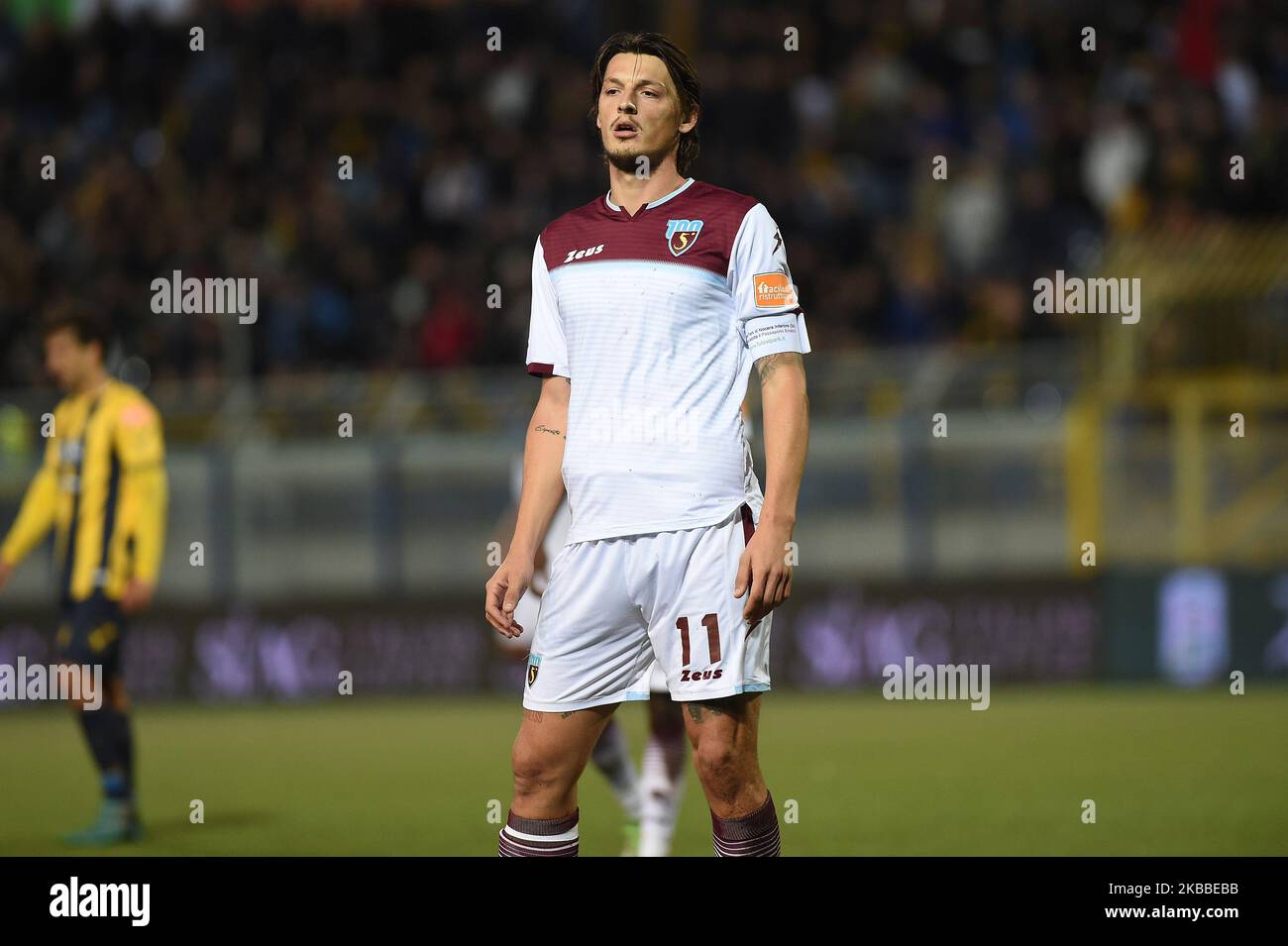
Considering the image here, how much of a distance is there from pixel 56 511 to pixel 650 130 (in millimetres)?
5085

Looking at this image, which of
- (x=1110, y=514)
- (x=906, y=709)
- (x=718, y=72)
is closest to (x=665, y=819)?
(x=906, y=709)

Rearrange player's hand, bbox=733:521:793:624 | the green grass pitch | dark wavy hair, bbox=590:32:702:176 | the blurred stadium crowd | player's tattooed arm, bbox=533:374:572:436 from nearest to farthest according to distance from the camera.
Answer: player's hand, bbox=733:521:793:624
dark wavy hair, bbox=590:32:702:176
player's tattooed arm, bbox=533:374:572:436
the green grass pitch
the blurred stadium crowd

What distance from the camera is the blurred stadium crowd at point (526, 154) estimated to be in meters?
16.3

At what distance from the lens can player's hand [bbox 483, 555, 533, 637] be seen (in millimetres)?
4891

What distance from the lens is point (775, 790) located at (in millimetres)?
9539

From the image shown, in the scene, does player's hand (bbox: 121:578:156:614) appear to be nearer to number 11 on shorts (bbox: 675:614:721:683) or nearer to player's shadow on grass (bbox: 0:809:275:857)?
player's shadow on grass (bbox: 0:809:275:857)

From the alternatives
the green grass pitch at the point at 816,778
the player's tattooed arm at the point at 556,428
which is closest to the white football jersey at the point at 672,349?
the player's tattooed arm at the point at 556,428

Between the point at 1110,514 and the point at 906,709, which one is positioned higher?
the point at 1110,514

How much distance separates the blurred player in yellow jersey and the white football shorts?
409 centimetres

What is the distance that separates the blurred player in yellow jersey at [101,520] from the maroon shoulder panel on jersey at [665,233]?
413 centimetres

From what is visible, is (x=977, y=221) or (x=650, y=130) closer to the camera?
(x=650, y=130)

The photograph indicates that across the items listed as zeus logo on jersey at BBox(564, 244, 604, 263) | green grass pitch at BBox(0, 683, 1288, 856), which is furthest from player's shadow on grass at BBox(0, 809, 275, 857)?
zeus logo on jersey at BBox(564, 244, 604, 263)

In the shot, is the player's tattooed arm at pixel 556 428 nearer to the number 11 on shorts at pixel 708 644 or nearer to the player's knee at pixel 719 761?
the number 11 on shorts at pixel 708 644
